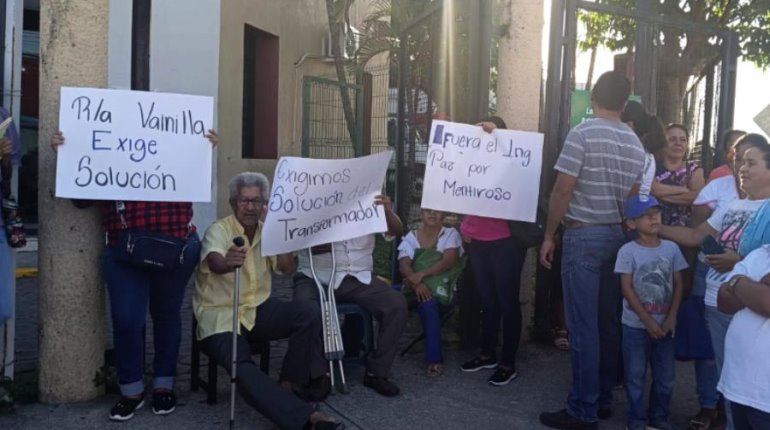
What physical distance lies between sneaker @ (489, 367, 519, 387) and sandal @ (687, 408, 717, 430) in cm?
128

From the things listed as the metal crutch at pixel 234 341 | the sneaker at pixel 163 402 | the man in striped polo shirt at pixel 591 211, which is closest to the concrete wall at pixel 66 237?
the sneaker at pixel 163 402

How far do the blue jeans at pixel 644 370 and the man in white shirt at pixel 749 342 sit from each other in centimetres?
152

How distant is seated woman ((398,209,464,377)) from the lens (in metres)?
6.05

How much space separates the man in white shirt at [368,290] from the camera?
5.62 meters

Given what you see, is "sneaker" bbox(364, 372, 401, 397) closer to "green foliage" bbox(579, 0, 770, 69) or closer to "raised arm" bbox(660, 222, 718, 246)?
"raised arm" bbox(660, 222, 718, 246)

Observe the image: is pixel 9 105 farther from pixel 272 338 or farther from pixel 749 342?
pixel 749 342

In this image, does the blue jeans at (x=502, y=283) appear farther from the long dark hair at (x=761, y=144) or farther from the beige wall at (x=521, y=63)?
the long dark hair at (x=761, y=144)

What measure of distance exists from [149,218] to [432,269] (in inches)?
81.0

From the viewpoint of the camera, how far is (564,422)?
4996 mm

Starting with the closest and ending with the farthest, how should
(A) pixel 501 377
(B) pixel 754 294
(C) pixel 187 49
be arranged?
(B) pixel 754 294 < (A) pixel 501 377 < (C) pixel 187 49

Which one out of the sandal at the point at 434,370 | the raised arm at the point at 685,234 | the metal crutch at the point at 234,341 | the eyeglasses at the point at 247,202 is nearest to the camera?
the raised arm at the point at 685,234

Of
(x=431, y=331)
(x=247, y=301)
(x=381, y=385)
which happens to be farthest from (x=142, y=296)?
(x=431, y=331)

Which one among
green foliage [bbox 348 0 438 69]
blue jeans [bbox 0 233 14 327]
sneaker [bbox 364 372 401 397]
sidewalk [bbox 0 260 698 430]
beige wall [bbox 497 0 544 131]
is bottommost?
sidewalk [bbox 0 260 698 430]

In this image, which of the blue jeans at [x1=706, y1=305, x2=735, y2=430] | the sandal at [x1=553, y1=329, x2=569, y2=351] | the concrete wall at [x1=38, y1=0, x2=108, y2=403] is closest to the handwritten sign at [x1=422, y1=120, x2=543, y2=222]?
the sandal at [x1=553, y1=329, x2=569, y2=351]
